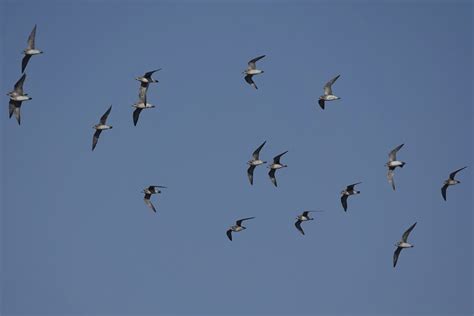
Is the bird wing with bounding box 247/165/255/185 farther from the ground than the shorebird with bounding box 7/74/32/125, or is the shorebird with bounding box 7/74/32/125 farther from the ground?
the shorebird with bounding box 7/74/32/125

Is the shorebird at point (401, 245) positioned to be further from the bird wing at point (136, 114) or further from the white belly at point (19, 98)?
the white belly at point (19, 98)

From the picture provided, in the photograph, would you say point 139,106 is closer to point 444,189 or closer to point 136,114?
point 136,114

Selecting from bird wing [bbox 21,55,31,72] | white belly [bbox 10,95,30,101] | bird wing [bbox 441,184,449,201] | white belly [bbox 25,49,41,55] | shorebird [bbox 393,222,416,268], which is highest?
white belly [bbox 25,49,41,55]

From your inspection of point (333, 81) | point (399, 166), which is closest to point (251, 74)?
point (333, 81)

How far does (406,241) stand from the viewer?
81.1 meters

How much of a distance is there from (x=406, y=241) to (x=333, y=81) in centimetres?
1021

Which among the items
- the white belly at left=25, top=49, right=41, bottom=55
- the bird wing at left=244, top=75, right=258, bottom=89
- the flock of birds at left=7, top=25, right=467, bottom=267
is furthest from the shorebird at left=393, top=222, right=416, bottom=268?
the white belly at left=25, top=49, right=41, bottom=55

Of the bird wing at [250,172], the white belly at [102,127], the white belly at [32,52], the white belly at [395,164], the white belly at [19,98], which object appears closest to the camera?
the white belly at [32,52]

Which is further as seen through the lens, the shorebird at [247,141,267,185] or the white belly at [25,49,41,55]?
the shorebird at [247,141,267,185]

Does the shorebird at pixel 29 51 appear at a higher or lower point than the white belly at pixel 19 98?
higher

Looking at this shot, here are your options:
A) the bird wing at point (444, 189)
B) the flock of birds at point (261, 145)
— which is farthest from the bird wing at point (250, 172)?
the bird wing at point (444, 189)

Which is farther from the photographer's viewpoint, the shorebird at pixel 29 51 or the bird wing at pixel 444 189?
the bird wing at pixel 444 189

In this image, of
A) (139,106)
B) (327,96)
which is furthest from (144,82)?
(327,96)

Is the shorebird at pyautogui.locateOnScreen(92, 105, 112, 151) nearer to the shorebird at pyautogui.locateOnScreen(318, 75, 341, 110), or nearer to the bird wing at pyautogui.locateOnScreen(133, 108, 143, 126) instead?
the bird wing at pyautogui.locateOnScreen(133, 108, 143, 126)
